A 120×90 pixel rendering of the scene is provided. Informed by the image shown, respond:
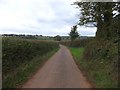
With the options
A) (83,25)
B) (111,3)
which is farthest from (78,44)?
(111,3)

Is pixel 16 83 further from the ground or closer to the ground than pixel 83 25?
closer to the ground

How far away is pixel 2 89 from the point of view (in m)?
13.3

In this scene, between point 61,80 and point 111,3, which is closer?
point 61,80

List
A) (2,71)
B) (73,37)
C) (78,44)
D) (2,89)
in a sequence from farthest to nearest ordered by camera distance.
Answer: (73,37)
(78,44)
(2,71)
(2,89)

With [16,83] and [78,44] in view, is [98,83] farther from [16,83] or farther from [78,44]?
[78,44]

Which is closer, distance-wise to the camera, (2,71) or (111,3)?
(2,71)

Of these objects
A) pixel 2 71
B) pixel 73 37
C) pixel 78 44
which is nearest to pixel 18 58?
pixel 2 71

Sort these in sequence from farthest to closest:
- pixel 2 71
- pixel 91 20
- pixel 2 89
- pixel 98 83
→ 1. pixel 91 20
2. pixel 2 71
3. pixel 98 83
4. pixel 2 89

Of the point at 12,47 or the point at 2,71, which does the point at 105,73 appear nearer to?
the point at 2,71

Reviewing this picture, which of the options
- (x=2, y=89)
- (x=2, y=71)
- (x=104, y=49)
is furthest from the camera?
(x=104, y=49)

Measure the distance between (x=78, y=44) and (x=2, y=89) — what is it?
253 ft

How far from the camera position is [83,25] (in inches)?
1353

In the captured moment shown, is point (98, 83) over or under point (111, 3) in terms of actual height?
under

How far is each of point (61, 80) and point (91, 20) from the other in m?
17.4
